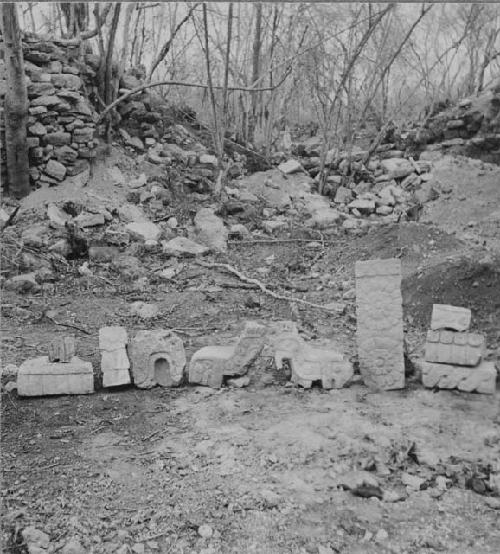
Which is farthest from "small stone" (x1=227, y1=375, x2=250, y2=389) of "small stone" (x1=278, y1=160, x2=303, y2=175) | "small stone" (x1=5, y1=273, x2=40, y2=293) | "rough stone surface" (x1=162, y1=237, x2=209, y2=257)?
"small stone" (x1=278, y1=160, x2=303, y2=175)

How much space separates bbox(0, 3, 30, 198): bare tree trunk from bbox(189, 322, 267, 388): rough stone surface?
4767mm

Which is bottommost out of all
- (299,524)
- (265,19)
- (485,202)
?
(299,524)

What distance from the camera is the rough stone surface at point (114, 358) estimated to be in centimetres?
364

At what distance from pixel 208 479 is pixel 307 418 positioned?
79cm

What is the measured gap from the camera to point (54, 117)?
780cm

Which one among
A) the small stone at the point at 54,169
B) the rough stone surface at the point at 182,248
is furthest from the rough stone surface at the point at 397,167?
the small stone at the point at 54,169

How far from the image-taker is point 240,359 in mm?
3793

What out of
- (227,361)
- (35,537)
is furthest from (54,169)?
(35,537)

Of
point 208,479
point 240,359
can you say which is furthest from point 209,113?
point 208,479

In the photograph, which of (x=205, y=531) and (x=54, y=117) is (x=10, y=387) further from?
(x=54, y=117)

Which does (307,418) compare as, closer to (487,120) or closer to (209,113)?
(209,113)

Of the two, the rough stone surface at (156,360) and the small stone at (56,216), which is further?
the small stone at (56,216)

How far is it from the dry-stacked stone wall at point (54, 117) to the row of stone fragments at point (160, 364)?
15.6 ft

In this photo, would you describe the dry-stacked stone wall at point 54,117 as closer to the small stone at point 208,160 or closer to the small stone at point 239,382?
the small stone at point 208,160
